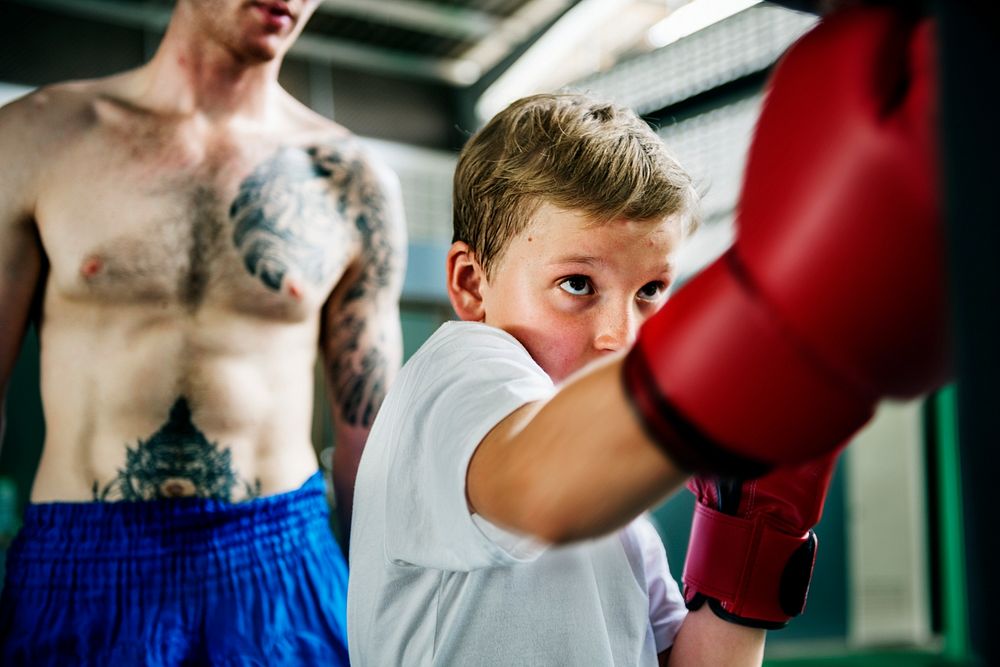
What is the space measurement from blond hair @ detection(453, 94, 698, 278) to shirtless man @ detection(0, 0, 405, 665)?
653 mm

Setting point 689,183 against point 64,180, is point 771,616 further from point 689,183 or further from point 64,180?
point 64,180

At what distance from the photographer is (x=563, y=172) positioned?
30.7 inches

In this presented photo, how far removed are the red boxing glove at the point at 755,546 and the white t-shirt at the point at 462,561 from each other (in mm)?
76

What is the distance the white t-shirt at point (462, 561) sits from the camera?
58 cm

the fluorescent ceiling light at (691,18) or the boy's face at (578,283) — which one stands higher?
the boy's face at (578,283)

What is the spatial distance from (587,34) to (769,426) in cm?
391

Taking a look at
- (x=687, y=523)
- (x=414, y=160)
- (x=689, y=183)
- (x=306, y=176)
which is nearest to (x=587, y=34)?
(x=414, y=160)

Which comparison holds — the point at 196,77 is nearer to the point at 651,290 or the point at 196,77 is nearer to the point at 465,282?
the point at 465,282

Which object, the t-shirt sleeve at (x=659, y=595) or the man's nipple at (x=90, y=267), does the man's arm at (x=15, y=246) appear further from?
the t-shirt sleeve at (x=659, y=595)

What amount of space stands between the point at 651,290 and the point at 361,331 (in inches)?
31.9

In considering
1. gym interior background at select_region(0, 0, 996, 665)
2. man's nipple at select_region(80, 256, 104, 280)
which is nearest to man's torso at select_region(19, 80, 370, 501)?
man's nipple at select_region(80, 256, 104, 280)

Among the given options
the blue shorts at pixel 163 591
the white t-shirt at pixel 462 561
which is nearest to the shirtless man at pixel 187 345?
the blue shorts at pixel 163 591

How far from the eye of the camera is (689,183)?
0.85 m

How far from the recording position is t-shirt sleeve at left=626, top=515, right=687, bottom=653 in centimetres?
93
